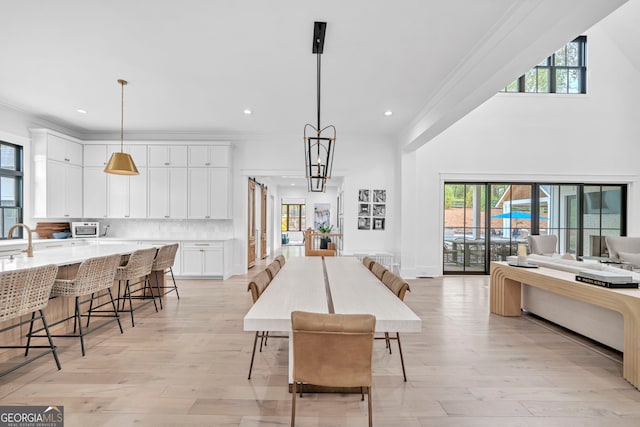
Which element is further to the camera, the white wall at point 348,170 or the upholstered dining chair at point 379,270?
the white wall at point 348,170

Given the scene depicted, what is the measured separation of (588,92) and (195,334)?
8.91 m

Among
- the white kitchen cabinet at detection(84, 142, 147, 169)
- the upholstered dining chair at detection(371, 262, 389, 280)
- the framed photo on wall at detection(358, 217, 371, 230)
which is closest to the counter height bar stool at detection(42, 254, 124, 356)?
the upholstered dining chair at detection(371, 262, 389, 280)

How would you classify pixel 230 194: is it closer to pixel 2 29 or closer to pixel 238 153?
pixel 238 153

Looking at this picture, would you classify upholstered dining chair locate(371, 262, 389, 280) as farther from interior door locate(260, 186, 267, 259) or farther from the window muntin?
interior door locate(260, 186, 267, 259)

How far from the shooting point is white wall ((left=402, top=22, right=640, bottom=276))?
719cm

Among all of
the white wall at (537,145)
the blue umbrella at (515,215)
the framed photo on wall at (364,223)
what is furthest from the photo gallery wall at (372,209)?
the blue umbrella at (515,215)

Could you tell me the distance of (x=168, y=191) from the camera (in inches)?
265

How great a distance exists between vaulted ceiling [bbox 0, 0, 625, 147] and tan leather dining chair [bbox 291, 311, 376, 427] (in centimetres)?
248

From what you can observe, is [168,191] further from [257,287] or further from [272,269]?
[257,287]

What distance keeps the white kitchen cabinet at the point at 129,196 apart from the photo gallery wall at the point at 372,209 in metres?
4.43

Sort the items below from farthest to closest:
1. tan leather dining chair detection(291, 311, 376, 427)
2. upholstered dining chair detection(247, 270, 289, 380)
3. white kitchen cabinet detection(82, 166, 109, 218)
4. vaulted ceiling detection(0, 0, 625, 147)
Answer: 1. white kitchen cabinet detection(82, 166, 109, 218)
2. vaulted ceiling detection(0, 0, 625, 147)
3. upholstered dining chair detection(247, 270, 289, 380)
4. tan leather dining chair detection(291, 311, 376, 427)

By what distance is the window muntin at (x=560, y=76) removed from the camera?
24.2 feet

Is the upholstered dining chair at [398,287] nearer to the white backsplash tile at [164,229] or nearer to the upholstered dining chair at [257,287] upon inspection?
the upholstered dining chair at [257,287]

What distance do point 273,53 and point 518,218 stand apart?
20.6 feet
